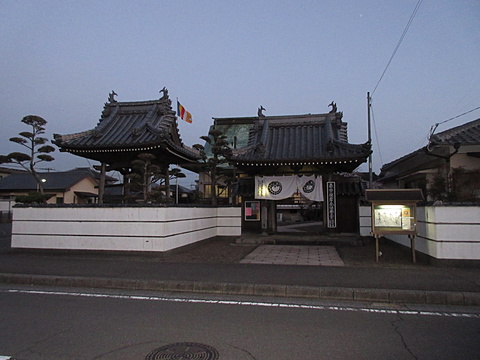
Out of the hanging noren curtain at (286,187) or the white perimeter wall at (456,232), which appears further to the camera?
the hanging noren curtain at (286,187)

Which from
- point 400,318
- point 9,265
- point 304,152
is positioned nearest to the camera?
point 400,318

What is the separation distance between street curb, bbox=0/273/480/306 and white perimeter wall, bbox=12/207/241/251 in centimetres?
292

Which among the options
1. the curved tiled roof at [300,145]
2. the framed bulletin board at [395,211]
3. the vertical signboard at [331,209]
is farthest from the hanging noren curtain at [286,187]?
the framed bulletin board at [395,211]

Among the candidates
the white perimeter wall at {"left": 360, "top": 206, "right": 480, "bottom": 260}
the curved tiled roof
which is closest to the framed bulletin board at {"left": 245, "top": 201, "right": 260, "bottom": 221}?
the curved tiled roof

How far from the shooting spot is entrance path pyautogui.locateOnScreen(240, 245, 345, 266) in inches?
378

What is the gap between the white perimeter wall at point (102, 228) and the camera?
10.2 m

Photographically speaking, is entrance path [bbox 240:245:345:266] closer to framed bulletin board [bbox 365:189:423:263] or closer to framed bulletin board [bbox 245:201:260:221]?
framed bulletin board [bbox 365:189:423:263]

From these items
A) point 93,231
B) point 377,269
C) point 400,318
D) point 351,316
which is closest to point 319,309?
point 351,316

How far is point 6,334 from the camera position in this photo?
171 inches

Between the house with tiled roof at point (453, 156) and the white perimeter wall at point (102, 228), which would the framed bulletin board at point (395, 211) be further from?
the white perimeter wall at point (102, 228)

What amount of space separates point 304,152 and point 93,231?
353 inches

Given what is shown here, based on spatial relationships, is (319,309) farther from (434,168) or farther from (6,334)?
(434,168)

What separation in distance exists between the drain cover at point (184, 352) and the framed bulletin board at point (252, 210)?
478 inches

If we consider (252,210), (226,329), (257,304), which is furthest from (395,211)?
(252,210)
